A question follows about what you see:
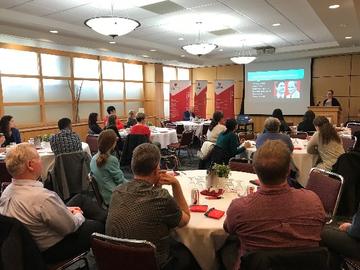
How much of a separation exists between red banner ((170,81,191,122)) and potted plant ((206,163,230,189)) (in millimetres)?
8751

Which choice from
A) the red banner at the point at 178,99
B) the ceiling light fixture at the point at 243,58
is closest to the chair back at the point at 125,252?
the ceiling light fixture at the point at 243,58

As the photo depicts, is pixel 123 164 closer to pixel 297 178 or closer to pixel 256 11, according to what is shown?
pixel 297 178

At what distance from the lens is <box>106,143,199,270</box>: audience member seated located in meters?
1.78

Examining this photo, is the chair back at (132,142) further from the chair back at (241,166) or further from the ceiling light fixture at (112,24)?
the chair back at (241,166)

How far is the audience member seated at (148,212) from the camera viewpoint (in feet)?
5.83

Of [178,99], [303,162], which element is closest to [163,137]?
[303,162]

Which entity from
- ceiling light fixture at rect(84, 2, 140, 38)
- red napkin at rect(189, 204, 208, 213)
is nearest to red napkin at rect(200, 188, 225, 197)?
red napkin at rect(189, 204, 208, 213)

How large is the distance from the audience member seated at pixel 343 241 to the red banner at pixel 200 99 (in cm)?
972

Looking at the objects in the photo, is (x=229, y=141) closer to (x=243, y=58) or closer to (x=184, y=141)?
(x=184, y=141)

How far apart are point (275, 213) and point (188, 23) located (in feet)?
19.4

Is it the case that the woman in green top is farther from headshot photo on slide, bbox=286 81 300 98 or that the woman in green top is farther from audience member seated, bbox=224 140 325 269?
headshot photo on slide, bbox=286 81 300 98

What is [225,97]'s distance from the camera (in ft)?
39.2

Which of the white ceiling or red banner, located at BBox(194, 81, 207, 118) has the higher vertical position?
the white ceiling

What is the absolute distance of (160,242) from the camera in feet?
6.13
